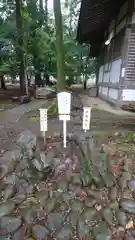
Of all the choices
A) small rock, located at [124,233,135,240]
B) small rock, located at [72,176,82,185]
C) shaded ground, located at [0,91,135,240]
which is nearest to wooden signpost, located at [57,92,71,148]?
shaded ground, located at [0,91,135,240]

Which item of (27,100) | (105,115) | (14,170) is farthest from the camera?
(27,100)

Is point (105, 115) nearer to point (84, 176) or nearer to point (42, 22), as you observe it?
point (84, 176)

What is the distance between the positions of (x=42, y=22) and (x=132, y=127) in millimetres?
13852

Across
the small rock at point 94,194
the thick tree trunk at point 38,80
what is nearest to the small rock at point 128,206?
the small rock at point 94,194

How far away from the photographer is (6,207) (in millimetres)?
3117

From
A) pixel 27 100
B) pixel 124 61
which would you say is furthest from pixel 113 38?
pixel 27 100

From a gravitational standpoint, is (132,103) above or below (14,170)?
above

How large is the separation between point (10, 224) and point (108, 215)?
4.35ft

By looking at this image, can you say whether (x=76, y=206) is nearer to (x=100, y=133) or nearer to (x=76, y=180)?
(x=76, y=180)

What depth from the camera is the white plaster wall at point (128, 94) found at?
778cm

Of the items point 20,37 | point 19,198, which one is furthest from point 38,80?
point 19,198

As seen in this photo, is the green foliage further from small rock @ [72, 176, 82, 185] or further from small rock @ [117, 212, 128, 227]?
small rock @ [117, 212, 128, 227]

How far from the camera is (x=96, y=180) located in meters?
3.38

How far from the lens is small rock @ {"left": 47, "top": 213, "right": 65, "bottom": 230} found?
9.73 ft
